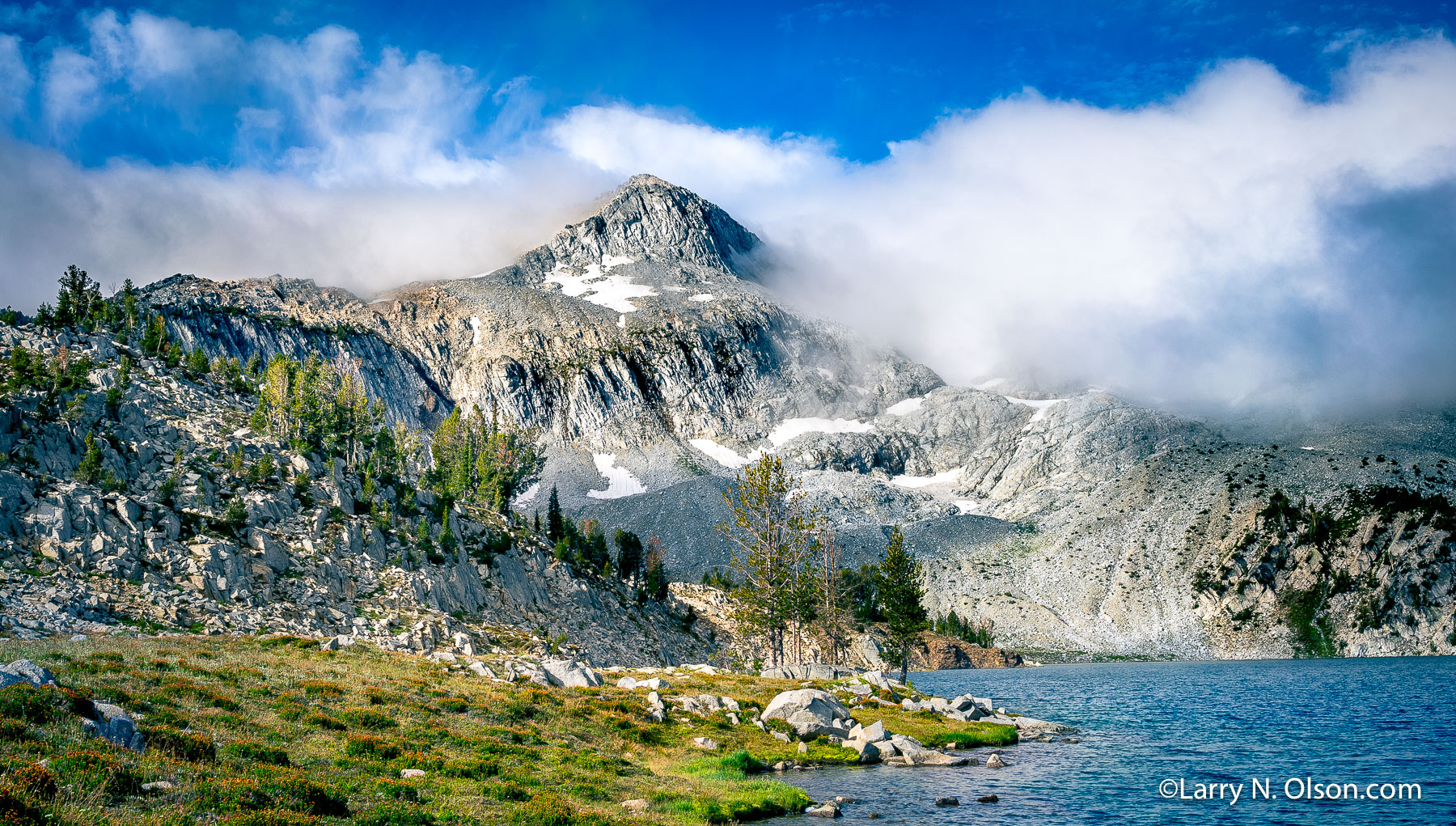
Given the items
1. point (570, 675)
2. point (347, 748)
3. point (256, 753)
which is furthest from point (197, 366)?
point (256, 753)

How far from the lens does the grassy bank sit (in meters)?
15.0

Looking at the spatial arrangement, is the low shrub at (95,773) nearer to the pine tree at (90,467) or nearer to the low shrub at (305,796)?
the low shrub at (305,796)

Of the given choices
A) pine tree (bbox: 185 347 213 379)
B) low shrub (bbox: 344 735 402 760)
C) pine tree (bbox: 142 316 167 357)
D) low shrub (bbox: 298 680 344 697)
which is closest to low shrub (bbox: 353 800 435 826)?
low shrub (bbox: 344 735 402 760)

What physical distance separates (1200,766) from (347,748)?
38994 millimetres

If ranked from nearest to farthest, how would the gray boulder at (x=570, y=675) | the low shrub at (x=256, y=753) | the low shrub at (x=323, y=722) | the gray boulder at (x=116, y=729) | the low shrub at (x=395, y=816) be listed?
1. the low shrub at (x=395, y=816)
2. the gray boulder at (x=116, y=729)
3. the low shrub at (x=256, y=753)
4. the low shrub at (x=323, y=722)
5. the gray boulder at (x=570, y=675)

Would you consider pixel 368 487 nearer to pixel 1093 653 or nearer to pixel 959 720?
pixel 959 720

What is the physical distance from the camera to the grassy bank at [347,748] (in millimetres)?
15031

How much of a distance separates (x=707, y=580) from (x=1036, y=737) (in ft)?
450

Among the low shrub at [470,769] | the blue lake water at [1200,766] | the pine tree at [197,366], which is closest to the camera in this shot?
the low shrub at [470,769]

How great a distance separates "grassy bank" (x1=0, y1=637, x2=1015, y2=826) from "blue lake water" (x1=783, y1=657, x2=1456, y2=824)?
516 centimetres

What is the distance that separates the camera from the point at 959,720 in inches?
2029

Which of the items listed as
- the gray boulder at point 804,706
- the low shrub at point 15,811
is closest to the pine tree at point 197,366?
the gray boulder at point 804,706

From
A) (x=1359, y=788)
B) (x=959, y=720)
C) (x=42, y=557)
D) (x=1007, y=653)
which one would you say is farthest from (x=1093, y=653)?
(x=42, y=557)

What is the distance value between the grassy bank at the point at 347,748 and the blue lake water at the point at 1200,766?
5159 mm
